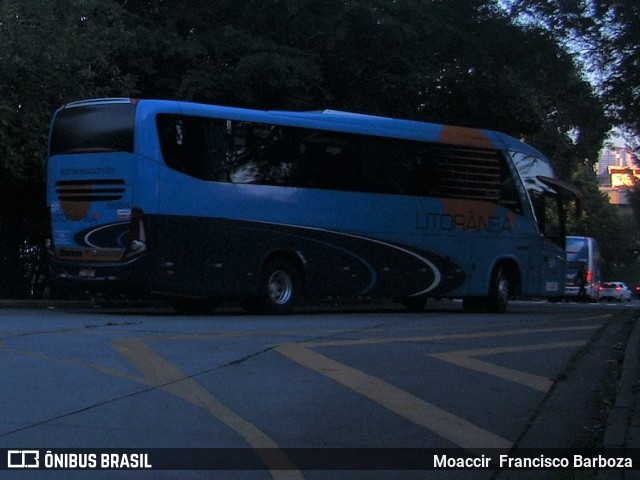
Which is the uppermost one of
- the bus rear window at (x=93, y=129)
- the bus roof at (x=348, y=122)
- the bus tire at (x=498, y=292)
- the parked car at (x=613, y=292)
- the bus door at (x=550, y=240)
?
the bus roof at (x=348, y=122)

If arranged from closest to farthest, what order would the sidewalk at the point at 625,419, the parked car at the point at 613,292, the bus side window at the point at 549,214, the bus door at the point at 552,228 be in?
the sidewalk at the point at 625,419 < the bus side window at the point at 549,214 < the bus door at the point at 552,228 < the parked car at the point at 613,292

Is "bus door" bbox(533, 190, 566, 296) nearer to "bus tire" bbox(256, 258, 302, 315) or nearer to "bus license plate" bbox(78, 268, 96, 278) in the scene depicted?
"bus tire" bbox(256, 258, 302, 315)

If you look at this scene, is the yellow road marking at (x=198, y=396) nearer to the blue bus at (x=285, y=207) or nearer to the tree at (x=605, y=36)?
the blue bus at (x=285, y=207)

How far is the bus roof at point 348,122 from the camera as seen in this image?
17.4m

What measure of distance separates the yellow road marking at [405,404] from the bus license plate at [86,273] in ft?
20.7

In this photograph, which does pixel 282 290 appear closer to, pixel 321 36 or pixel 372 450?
pixel 321 36

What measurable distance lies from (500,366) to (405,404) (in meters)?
2.80

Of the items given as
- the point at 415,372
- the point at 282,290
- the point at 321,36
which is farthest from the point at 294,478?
the point at 321,36

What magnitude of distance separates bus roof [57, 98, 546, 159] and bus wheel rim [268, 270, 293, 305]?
278 centimetres

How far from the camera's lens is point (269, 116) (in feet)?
62.1

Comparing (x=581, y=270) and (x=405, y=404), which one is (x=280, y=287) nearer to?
(x=405, y=404)

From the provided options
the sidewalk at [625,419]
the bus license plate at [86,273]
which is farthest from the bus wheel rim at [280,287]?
the sidewalk at [625,419]

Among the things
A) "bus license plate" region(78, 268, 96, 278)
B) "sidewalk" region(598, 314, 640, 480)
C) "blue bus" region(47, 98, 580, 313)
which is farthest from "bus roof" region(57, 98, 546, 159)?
"sidewalk" region(598, 314, 640, 480)

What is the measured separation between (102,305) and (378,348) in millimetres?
11754
